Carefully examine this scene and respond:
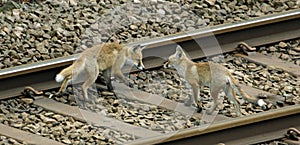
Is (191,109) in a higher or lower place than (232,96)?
lower

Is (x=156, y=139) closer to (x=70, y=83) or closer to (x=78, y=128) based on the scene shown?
(x=78, y=128)

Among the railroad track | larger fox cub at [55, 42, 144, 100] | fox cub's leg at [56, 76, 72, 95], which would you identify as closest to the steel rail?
the railroad track

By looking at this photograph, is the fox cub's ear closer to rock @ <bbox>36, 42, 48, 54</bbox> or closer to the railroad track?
the railroad track

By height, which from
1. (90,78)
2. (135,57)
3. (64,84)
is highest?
(135,57)

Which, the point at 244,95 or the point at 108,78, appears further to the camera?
the point at 108,78

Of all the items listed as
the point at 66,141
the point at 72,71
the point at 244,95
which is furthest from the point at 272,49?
the point at 66,141

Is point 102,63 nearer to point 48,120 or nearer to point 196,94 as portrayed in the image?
point 48,120
